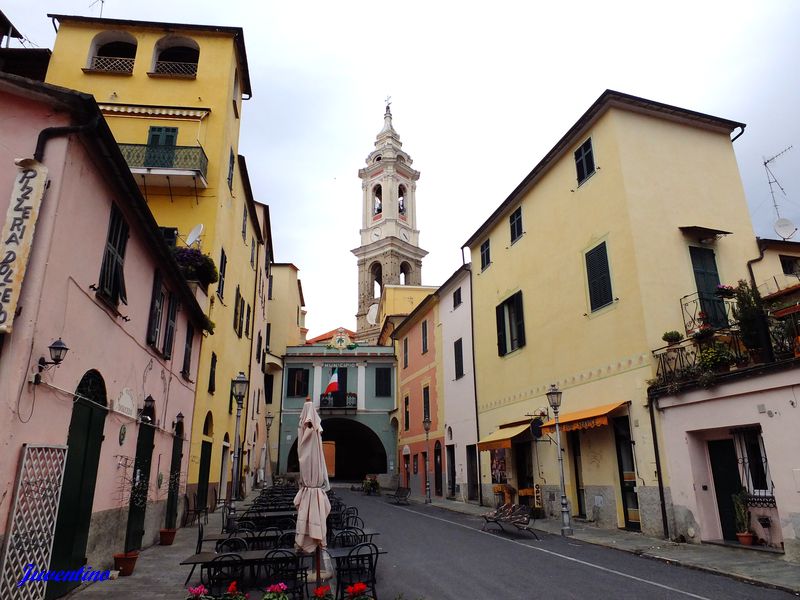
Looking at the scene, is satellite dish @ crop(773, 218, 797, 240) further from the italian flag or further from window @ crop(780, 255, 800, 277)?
the italian flag

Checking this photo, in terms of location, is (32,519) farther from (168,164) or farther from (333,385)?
(333,385)

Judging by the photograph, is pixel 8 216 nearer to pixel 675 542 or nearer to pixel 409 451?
pixel 675 542

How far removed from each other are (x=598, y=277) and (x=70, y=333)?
1245 cm

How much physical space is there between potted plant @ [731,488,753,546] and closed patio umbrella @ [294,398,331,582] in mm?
8029

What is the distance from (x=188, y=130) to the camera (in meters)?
16.7

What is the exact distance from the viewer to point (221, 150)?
16656mm

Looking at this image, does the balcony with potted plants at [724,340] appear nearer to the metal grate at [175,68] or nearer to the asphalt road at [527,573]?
the asphalt road at [527,573]

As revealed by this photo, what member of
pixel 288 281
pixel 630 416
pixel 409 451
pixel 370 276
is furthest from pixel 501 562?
pixel 370 276

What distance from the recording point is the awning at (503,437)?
17.2 m

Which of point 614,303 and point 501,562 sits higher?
point 614,303

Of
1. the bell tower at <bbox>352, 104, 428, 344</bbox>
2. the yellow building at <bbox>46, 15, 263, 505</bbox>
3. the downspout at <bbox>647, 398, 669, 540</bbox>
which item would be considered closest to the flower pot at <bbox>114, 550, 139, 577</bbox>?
the yellow building at <bbox>46, 15, 263, 505</bbox>

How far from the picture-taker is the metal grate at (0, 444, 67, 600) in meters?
5.49

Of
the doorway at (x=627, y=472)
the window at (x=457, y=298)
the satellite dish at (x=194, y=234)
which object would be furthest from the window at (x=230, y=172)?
the doorway at (x=627, y=472)

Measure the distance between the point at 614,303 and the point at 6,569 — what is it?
12959 millimetres
